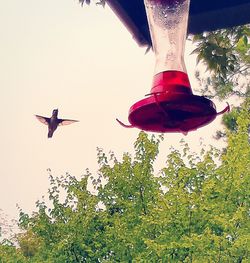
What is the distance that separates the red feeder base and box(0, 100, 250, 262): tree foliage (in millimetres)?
12988

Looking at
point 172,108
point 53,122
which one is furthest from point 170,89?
point 53,122

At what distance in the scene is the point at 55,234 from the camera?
21016mm

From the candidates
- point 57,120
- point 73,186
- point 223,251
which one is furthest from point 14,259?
point 57,120

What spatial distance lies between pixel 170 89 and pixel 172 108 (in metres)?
0.08

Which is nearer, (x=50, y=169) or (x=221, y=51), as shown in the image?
(x=221, y=51)

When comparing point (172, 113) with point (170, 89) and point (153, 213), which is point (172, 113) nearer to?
point (170, 89)

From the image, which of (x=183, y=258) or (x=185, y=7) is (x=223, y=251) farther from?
(x=185, y=7)

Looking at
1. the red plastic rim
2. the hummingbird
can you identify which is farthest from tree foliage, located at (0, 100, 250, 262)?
the red plastic rim

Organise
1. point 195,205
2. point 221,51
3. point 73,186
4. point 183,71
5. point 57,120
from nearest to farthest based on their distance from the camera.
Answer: point 183,71 < point 221,51 < point 57,120 < point 195,205 < point 73,186

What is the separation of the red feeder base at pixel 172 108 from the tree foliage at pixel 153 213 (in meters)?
13.0

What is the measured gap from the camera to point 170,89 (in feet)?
6.57

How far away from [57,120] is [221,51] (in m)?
8.02

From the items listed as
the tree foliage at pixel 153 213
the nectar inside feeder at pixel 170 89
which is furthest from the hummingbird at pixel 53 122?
the nectar inside feeder at pixel 170 89

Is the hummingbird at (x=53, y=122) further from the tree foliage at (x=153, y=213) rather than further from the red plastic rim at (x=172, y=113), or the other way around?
the red plastic rim at (x=172, y=113)
